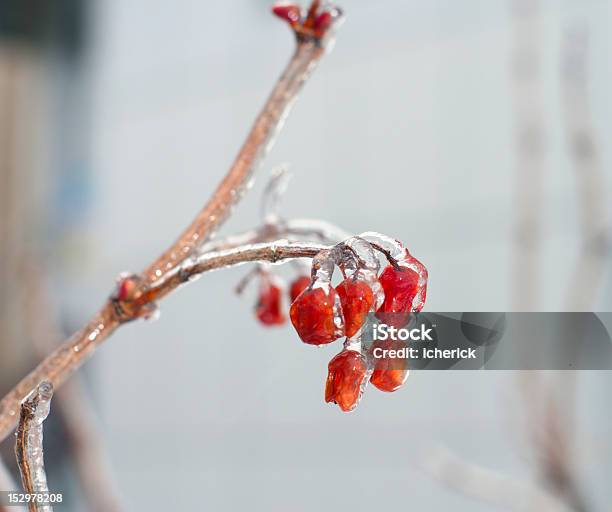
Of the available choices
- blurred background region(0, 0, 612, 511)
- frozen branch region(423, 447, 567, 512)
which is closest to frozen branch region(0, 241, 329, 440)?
frozen branch region(423, 447, 567, 512)

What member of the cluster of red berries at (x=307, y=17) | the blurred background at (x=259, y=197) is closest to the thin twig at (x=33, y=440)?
the cluster of red berries at (x=307, y=17)

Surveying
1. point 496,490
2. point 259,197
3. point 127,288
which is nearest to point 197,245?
point 127,288

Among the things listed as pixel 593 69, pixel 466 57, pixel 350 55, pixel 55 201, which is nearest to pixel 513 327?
pixel 593 69

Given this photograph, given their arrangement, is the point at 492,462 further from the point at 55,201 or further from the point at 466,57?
the point at 55,201

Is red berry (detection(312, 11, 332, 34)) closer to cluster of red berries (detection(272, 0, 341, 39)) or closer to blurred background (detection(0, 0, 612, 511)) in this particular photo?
cluster of red berries (detection(272, 0, 341, 39))

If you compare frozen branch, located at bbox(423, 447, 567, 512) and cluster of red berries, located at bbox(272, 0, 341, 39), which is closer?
cluster of red berries, located at bbox(272, 0, 341, 39)

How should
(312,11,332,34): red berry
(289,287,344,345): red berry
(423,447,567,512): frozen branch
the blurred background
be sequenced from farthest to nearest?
the blurred background
(423,447,567,512): frozen branch
(312,11,332,34): red berry
(289,287,344,345): red berry

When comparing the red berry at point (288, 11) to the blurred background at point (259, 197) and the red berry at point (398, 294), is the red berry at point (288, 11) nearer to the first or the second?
the red berry at point (398, 294)
